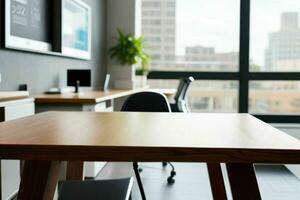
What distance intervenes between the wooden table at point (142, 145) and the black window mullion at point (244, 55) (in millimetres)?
4133

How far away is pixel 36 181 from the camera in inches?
53.9

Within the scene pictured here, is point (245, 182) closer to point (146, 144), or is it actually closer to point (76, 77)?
point (146, 144)

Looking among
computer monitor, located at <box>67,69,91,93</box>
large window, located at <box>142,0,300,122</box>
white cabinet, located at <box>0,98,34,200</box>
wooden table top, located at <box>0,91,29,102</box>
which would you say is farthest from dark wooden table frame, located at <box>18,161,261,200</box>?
large window, located at <box>142,0,300,122</box>

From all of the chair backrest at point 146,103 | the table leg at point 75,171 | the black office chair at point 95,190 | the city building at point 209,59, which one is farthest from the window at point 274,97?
the black office chair at point 95,190

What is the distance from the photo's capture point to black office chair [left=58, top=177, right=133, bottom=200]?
1580 mm

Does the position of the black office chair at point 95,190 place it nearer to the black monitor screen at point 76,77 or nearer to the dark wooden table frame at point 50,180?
the dark wooden table frame at point 50,180

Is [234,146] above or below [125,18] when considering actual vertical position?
below

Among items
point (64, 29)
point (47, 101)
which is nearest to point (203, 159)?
point (47, 101)

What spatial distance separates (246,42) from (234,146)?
15.8 feet

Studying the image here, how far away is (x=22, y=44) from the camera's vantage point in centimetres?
290

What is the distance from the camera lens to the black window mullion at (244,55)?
5.65m

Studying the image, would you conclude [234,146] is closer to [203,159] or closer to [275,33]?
[203,159]

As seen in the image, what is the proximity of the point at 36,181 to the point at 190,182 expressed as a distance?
238 cm

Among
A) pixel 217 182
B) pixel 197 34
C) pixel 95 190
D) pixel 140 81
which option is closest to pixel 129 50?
pixel 140 81
